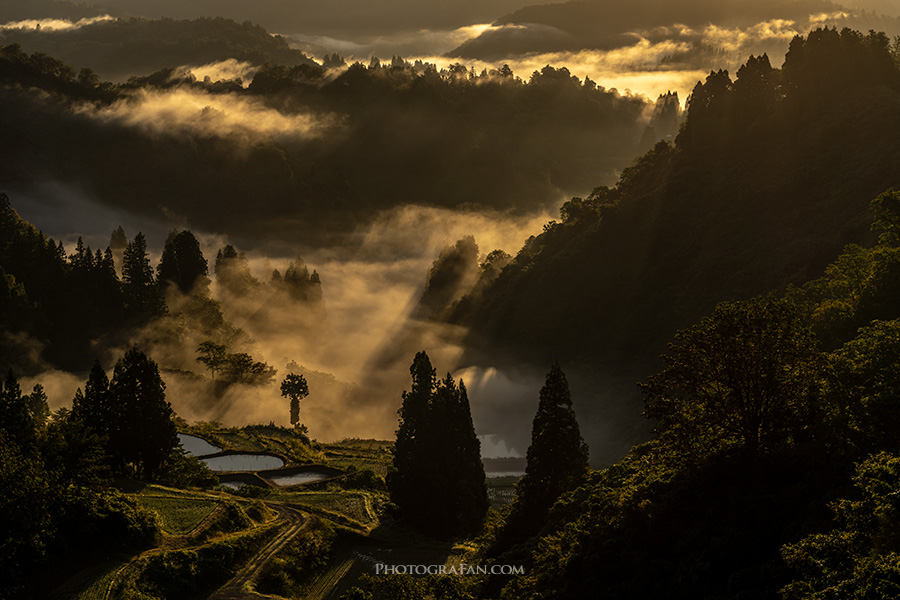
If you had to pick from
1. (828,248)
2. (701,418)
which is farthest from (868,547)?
(828,248)

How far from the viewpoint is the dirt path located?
48.9m

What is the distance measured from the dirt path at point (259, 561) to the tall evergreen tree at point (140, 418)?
19.2 meters

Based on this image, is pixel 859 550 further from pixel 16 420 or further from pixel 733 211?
pixel 733 211

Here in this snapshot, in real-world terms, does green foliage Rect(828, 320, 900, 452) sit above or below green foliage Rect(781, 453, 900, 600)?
above

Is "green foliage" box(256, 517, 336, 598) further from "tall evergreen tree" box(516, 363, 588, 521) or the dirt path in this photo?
"tall evergreen tree" box(516, 363, 588, 521)

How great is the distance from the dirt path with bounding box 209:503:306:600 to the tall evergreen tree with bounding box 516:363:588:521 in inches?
715

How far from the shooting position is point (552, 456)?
224 ft

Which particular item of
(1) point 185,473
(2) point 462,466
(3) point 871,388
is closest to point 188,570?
(2) point 462,466

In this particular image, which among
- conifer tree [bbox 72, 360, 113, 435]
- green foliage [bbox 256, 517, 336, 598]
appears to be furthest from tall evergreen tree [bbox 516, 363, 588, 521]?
conifer tree [bbox 72, 360, 113, 435]

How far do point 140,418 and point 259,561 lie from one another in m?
31.3

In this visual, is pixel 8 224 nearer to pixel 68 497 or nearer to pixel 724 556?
pixel 68 497

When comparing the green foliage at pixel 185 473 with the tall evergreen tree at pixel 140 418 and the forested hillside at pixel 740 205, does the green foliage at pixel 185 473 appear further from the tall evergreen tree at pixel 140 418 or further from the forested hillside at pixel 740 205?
the forested hillside at pixel 740 205

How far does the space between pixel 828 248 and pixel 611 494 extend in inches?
4356

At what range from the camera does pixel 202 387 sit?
172m
